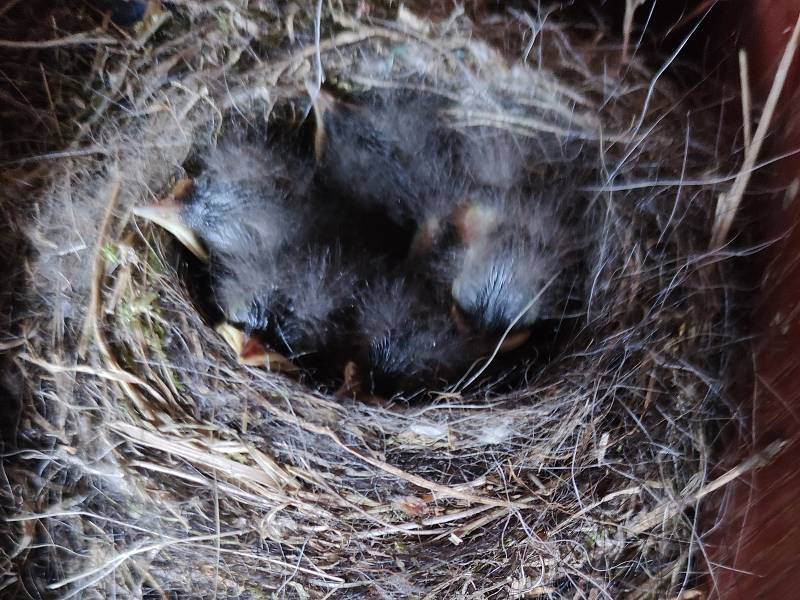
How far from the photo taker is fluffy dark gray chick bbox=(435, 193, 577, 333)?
904 millimetres

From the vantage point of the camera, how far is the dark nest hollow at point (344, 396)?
81cm

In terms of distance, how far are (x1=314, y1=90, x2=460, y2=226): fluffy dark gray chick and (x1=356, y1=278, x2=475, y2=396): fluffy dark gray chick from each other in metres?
0.16

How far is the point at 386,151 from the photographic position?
998 millimetres

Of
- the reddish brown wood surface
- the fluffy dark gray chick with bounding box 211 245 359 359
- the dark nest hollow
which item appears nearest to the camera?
the reddish brown wood surface

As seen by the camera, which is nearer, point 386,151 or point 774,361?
point 774,361

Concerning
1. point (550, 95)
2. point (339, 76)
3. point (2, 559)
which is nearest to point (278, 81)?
point (339, 76)

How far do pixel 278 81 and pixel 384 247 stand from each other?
0.30 metres

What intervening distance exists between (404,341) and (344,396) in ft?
0.46

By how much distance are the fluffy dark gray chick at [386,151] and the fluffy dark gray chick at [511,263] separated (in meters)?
0.09

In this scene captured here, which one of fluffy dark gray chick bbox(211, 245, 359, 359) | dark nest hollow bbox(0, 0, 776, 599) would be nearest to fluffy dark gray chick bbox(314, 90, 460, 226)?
dark nest hollow bbox(0, 0, 776, 599)

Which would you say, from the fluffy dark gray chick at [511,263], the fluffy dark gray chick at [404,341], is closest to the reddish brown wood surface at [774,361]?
the fluffy dark gray chick at [511,263]

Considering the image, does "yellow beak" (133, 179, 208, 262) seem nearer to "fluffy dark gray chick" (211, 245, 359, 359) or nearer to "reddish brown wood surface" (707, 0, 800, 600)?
"fluffy dark gray chick" (211, 245, 359, 359)

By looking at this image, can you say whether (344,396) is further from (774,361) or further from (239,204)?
(774,361)

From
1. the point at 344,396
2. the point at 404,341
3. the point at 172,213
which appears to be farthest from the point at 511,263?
the point at 172,213
